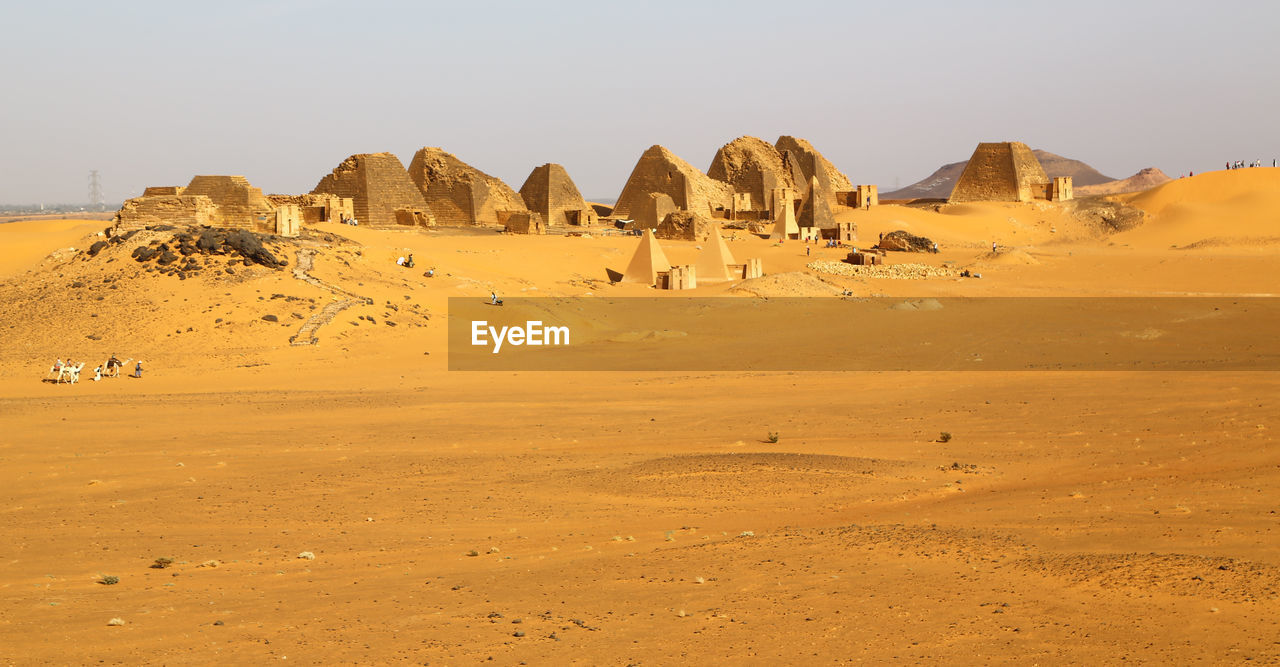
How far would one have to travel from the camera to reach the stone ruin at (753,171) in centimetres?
6000

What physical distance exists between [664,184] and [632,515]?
1810 inches

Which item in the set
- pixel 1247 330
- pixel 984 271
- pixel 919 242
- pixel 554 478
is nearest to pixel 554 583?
pixel 554 478

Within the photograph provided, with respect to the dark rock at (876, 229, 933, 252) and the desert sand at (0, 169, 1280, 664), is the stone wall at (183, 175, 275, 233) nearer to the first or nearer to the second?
the desert sand at (0, 169, 1280, 664)

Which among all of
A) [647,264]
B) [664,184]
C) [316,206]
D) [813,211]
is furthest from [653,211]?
[647,264]

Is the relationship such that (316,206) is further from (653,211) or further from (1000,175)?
(1000,175)

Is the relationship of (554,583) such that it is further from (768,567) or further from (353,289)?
→ (353,289)

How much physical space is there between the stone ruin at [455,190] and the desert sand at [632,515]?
2880 centimetres

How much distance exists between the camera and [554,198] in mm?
50219

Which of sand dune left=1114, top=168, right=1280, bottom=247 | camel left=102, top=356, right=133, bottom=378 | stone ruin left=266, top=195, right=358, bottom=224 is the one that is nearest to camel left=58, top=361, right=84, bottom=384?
camel left=102, top=356, right=133, bottom=378

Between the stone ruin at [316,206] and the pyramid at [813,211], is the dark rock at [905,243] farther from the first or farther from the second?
the stone ruin at [316,206]

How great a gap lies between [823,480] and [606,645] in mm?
3920

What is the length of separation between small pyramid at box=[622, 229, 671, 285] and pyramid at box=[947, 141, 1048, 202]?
33.4m

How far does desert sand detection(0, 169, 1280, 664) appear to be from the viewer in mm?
5168

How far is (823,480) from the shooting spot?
8594mm
